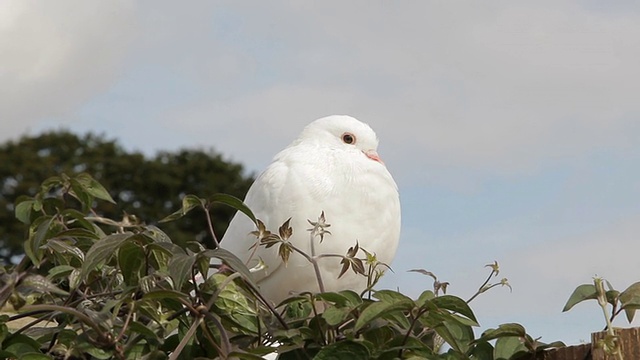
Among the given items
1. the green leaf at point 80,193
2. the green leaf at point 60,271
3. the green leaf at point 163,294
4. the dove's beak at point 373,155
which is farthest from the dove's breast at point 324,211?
the green leaf at point 163,294

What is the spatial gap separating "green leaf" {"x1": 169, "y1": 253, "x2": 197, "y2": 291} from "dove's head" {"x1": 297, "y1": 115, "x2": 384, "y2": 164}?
2351 mm

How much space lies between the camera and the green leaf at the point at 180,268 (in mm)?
1671

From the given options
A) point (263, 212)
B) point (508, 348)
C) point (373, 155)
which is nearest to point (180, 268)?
point (508, 348)

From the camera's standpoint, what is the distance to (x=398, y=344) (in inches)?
74.0

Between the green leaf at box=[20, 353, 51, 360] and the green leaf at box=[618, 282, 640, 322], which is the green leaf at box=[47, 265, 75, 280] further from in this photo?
the green leaf at box=[618, 282, 640, 322]

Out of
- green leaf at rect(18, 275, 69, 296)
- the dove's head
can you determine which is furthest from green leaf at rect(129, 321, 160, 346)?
the dove's head

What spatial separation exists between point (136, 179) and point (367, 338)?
27.1 metres

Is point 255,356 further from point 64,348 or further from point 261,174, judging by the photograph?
point 261,174

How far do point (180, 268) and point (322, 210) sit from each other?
1884mm

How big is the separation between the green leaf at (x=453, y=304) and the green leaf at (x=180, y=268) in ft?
1.46

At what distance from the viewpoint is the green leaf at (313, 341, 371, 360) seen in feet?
5.90

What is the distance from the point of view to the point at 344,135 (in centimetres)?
412

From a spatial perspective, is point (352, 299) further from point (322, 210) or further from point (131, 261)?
point (322, 210)

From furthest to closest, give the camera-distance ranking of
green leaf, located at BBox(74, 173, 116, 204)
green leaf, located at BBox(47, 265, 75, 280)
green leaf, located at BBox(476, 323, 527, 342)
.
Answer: green leaf, located at BBox(74, 173, 116, 204), green leaf, located at BBox(47, 265, 75, 280), green leaf, located at BBox(476, 323, 527, 342)
